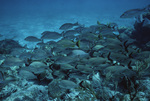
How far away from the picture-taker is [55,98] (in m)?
3.29

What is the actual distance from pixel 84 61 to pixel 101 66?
1.81 ft

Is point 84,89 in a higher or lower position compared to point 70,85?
lower

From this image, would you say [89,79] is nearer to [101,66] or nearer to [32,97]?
[101,66]

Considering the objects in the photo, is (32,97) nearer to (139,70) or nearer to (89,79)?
(89,79)

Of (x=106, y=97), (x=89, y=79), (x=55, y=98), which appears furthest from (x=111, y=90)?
(x=55, y=98)

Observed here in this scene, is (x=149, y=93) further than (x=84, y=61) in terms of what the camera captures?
No

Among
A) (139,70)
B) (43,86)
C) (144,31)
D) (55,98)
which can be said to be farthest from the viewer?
(144,31)

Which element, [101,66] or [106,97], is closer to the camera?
[106,97]

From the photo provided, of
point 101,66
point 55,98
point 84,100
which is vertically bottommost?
point 55,98

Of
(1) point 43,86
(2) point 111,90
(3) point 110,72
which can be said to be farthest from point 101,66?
(1) point 43,86

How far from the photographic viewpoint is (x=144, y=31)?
28.9 ft

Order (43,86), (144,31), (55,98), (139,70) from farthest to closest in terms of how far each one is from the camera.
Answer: (144,31)
(43,86)
(55,98)
(139,70)

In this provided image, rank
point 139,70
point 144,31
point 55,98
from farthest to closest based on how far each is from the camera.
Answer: point 144,31
point 55,98
point 139,70

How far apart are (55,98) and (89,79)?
1.39m
